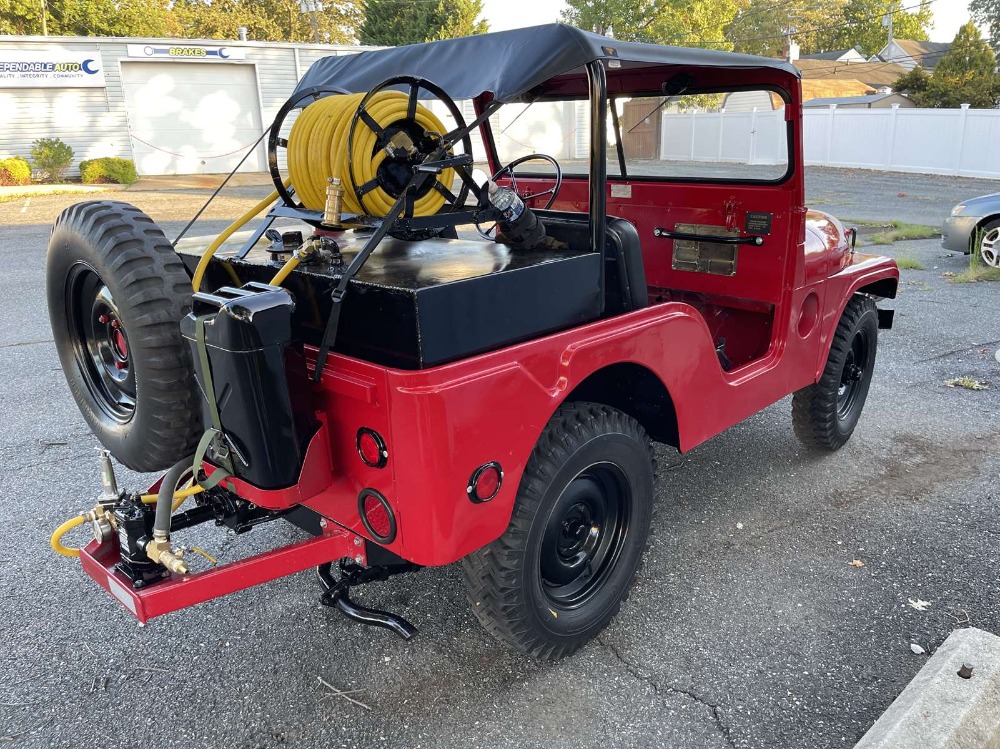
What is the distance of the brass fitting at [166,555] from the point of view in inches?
81.4

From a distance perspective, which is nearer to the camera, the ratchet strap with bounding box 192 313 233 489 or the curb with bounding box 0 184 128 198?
the ratchet strap with bounding box 192 313 233 489

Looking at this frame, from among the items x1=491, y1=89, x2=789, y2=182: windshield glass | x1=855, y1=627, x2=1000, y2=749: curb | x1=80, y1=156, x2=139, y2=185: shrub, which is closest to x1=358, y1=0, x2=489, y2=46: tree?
x1=80, y1=156, x2=139, y2=185: shrub

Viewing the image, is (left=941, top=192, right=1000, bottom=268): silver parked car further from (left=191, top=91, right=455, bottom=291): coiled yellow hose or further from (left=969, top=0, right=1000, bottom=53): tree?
(left=969, top=0, right=1000, bottom=53): tree

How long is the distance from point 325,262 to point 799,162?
2245 mm

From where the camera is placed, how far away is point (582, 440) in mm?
2428

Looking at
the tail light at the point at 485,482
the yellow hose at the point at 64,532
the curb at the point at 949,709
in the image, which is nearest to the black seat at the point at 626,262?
the tail light at the point at 485,482

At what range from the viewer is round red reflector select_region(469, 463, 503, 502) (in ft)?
6.89

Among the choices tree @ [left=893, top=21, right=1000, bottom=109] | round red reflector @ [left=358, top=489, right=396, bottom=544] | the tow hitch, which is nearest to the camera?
round red reflector @ [left=358, top=489, right=396, bottom=544]

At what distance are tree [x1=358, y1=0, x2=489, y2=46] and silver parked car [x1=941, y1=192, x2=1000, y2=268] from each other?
24.7 metres

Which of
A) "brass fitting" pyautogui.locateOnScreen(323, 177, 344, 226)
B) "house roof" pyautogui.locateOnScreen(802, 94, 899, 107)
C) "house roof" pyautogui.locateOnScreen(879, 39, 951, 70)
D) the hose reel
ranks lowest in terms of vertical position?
"brass fitting" pyautogui.locateOnScreen(323, 177, 344, 226)

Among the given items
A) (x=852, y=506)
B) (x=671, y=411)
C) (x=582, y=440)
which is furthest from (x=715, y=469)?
(x=582, y=440)

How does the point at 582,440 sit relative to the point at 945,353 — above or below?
above

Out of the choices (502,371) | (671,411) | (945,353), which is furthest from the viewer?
(945,353)

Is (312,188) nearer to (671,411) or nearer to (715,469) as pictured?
(671,411)
